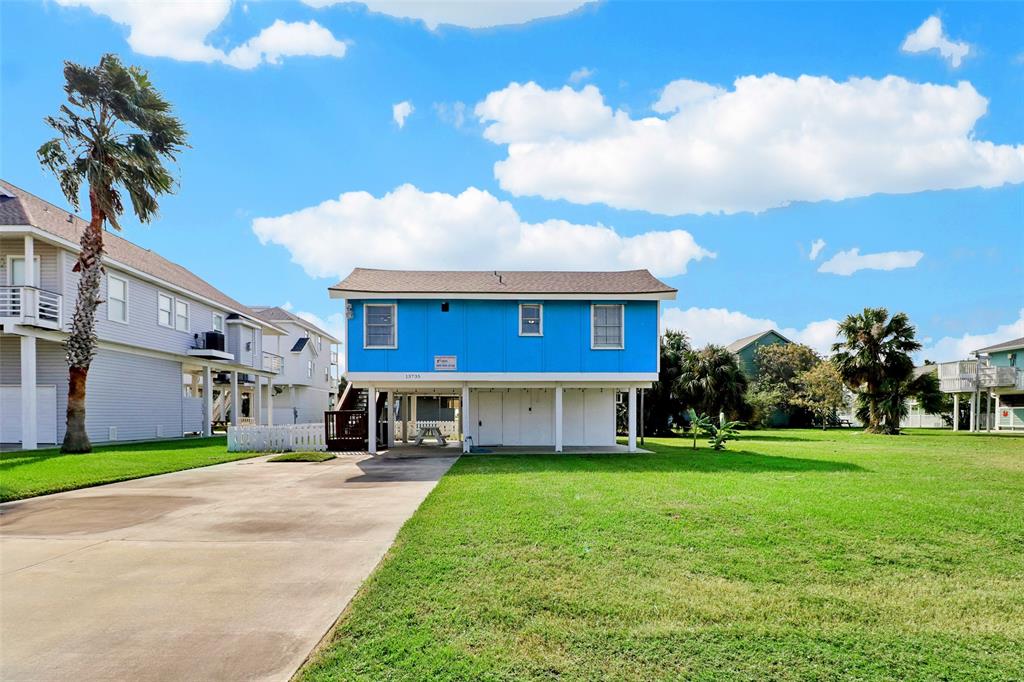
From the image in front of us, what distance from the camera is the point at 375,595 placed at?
16.6 feet

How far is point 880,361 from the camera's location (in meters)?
33.1

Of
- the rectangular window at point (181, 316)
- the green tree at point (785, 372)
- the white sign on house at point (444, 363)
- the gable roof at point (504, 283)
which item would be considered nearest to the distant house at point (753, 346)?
the green tree at point (785, 372)

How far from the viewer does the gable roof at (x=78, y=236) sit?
1920 cm

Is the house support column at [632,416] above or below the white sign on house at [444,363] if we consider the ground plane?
below

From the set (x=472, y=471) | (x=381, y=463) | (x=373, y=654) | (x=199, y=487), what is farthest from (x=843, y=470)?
(x=199, y=487)

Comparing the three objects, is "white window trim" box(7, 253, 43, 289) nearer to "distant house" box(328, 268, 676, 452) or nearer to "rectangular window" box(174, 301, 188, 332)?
"rectangular window" box(174, 301, 188, 332)

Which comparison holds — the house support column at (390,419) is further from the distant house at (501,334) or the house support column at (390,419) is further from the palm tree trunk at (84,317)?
the palm tree trunk at (84,317)

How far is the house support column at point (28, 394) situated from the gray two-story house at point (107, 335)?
3 centimetres

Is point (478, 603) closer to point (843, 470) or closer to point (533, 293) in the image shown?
point (843, 470)

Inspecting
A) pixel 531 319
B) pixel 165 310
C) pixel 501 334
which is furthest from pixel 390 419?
pixel 165 310

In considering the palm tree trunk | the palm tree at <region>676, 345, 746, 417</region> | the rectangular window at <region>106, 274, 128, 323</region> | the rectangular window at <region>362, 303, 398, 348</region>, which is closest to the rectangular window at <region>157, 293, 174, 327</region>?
the rectangular window at <region>106, 274, 128, 323</region>

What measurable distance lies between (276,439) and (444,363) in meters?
7.42

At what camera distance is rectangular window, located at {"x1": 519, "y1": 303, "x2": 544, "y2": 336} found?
60.4ft

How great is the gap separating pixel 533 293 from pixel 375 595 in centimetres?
1377
